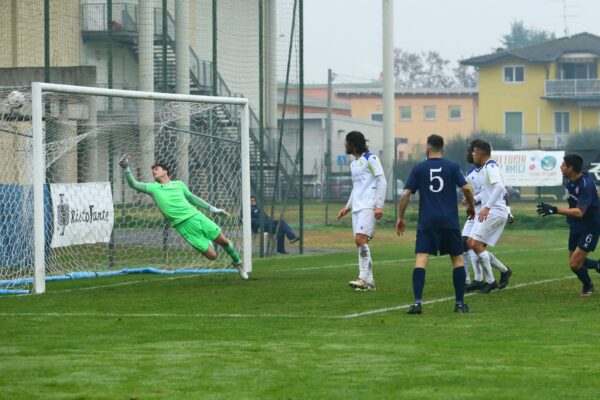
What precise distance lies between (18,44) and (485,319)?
12487 mm

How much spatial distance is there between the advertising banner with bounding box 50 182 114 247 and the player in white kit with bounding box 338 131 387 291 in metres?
5.11

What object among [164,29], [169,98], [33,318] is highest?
[164,29]

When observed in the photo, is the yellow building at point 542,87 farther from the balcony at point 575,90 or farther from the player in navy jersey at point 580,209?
the player in navy jersey at point 580,209

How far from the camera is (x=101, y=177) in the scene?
22.7 meters

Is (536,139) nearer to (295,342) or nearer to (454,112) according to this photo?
(454,112)

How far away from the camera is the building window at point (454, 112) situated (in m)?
121

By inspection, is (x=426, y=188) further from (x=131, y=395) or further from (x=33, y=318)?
(x=131, y=395)

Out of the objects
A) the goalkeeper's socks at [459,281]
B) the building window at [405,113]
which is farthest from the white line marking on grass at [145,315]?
the building window at [405,113]

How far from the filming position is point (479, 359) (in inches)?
421

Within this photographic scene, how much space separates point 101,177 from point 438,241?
9.53 metres

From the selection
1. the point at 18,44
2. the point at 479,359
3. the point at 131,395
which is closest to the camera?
the point at 131,395

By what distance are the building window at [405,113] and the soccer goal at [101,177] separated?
95093 millimetres

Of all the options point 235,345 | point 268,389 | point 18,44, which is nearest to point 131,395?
point 268,389

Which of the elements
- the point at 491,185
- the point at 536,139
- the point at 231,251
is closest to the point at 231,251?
the point at 231,251
